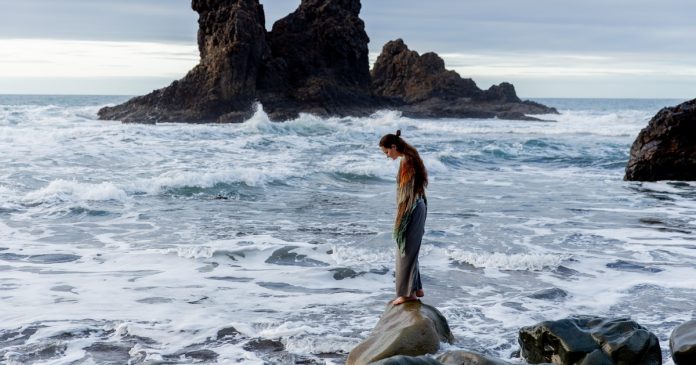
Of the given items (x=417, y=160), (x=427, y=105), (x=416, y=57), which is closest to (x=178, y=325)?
(x=417, y=160)

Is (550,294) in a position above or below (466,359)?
below

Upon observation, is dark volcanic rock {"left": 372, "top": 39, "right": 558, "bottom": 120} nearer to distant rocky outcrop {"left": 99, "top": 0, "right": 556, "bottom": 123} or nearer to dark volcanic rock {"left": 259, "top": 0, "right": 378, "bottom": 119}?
distant rocky outcrop {"left": 99, "top": 0, "right": 556, "bottom": 123}

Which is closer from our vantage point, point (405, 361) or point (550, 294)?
point (405, 361)

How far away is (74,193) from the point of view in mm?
15438

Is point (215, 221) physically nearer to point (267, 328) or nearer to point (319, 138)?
point (267, 328)

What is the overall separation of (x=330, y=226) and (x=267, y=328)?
5660 mm

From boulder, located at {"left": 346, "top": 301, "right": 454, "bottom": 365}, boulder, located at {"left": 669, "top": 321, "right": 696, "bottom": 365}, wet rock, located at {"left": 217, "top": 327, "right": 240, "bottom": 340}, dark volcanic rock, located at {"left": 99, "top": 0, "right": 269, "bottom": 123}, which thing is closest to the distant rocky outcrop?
dark volcanic rock, located at {"left": 99, "top": 0, "right": 269, "bottom": 123}

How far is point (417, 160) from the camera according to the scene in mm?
6863

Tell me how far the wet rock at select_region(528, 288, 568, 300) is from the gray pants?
187cm

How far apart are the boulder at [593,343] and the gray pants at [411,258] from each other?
4.45 feet

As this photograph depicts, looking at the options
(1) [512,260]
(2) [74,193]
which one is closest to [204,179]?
(2) [74,193]

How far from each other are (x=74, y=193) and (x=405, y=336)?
11082 mm

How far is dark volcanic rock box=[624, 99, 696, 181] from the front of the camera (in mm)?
18500

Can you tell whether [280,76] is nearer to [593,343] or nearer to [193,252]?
[193,252]
